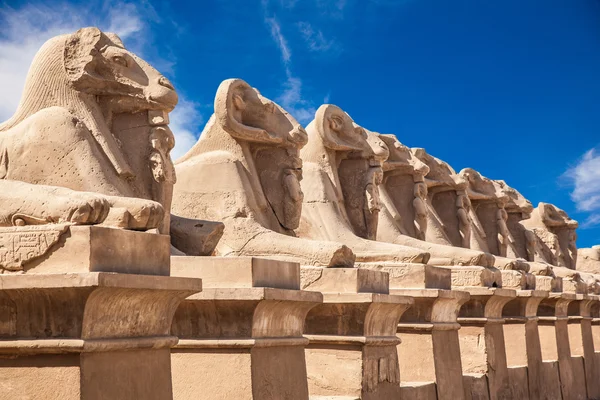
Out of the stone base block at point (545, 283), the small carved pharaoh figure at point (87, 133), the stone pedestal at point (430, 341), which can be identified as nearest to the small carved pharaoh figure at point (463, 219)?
the stone base block at point (545, 283)

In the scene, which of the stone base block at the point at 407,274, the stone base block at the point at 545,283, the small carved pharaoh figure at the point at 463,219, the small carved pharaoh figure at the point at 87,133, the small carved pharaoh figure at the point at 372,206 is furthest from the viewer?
the stone base block at the point at 545,283

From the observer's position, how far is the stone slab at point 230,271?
5.88 meters

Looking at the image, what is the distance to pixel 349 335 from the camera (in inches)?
296

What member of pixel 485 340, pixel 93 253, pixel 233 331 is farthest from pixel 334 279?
pixel 485 340

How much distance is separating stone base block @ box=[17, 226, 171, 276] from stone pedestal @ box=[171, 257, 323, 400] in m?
1.21

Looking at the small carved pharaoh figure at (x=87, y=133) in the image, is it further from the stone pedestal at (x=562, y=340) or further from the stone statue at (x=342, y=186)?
the stone pedestal at (x=562, y=340)

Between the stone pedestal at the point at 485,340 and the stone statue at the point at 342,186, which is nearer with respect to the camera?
the stone statue at the point at 342,186

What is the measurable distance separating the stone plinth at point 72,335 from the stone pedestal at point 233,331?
Result: 47.9 inches

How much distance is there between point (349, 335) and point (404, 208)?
4114 mm

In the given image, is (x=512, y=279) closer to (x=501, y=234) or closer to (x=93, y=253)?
(x=501, y=234)

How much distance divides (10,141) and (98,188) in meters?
0.59

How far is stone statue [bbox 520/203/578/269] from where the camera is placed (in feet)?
59.8

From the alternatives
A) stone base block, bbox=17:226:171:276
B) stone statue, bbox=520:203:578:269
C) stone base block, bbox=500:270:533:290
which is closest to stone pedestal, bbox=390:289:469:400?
stone base block, bbox=500:270:533:290

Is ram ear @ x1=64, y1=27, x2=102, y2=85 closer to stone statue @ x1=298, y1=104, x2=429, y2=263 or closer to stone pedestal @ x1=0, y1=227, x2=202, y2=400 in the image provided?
stone pedestal @ x1=0, y1=227, x2=202, y2=400
